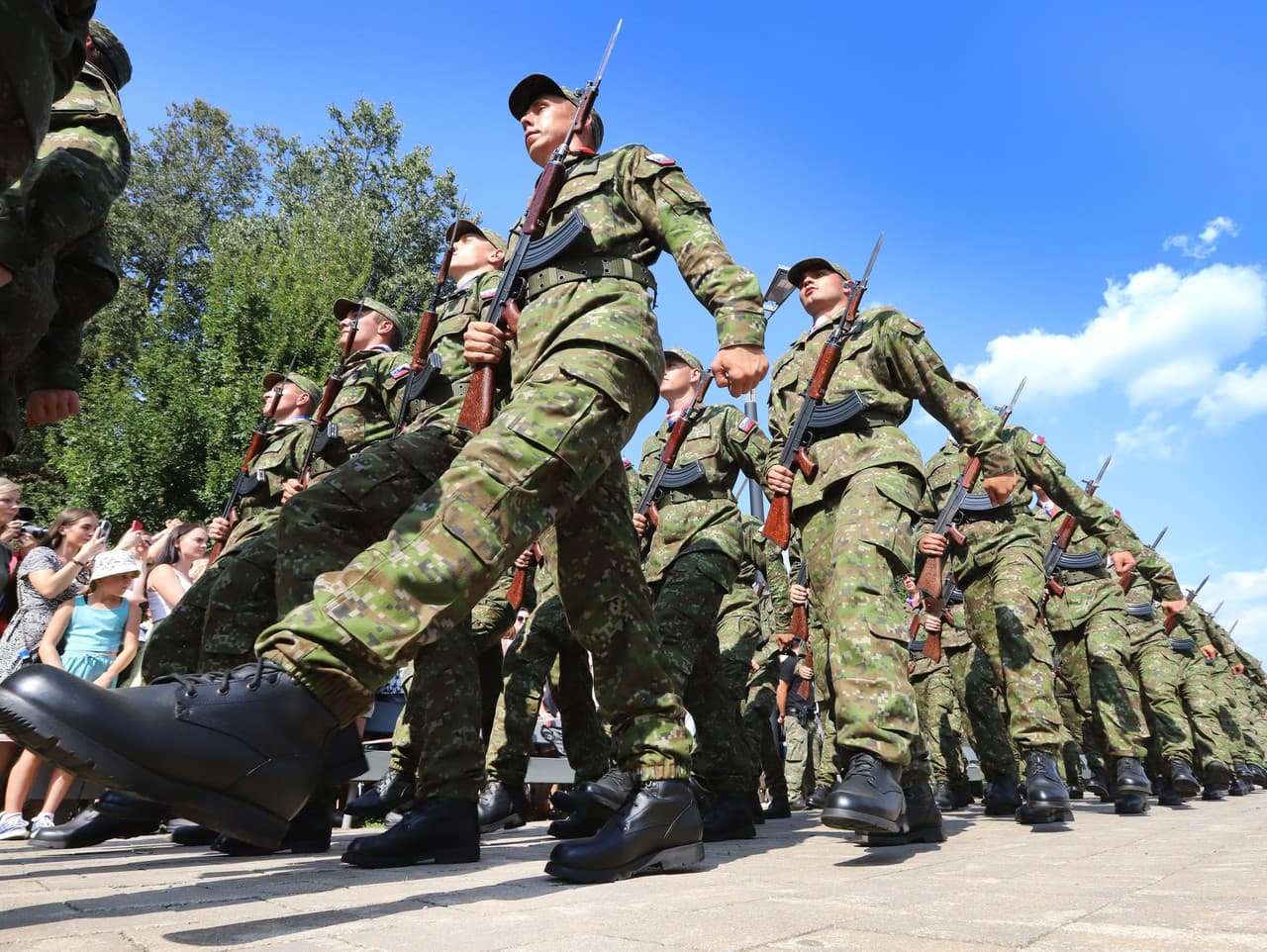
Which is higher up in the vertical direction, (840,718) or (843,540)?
(843,540)

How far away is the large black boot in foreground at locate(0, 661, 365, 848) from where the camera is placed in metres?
1.74

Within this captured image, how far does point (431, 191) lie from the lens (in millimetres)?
28391

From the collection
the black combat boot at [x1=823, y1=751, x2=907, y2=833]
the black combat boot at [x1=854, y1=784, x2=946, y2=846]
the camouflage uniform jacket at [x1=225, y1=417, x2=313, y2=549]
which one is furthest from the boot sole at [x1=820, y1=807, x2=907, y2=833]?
the camouflage uniform jacket at [x1=225, y1=417, x2=313, y2=549]

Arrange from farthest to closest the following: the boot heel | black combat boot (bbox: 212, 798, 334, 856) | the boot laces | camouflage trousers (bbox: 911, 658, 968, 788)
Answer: camouflage trousers (bbox: 911, 658, 968, 788) < black combat boot (bbox: 212, 798, 334, 856) < the boot heel < the boot laces

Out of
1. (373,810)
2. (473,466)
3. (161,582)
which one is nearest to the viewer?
(473,466)

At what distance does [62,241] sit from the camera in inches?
99.8

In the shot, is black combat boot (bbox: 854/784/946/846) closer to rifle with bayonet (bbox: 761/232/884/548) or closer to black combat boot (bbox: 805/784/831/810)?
black combat boot (bbox: 805/784/831/810)

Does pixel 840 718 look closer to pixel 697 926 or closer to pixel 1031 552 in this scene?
pixel 697 926

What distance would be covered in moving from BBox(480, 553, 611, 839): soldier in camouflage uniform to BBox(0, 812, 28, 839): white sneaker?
97.6 inches

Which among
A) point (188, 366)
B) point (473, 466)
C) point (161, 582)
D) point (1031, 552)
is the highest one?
point (188, 366)

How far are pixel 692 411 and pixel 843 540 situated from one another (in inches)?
91.9

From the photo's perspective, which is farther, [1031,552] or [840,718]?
[1031,552]

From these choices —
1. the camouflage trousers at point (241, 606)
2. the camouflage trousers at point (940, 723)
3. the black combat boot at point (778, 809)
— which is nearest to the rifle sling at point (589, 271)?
the camouflage trousers at point (241, 606)

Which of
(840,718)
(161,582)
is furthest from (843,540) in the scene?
(161,582)
